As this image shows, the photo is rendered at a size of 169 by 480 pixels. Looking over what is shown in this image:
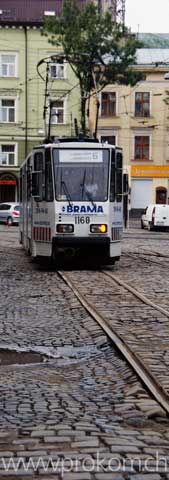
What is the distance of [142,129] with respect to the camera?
58188mm

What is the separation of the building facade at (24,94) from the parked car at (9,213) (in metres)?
6.02

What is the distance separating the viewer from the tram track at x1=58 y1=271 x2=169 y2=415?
6.23 m

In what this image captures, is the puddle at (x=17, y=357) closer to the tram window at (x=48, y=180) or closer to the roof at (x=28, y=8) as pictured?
the tram window at (x=48, y=180)

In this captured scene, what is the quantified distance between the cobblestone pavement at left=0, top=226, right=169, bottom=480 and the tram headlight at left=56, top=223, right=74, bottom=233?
6.30m

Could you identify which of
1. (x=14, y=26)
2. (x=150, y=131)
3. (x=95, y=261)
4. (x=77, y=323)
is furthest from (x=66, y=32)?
(x=77, y=323)

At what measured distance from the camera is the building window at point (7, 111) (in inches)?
2183

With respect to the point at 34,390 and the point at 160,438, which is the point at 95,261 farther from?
the point at 160,438

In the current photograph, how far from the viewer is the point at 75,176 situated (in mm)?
16312

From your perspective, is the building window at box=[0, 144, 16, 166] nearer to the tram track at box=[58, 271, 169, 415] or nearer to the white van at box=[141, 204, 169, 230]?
the white van at box=[141, 204, 169, 230]

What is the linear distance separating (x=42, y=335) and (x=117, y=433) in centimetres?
399

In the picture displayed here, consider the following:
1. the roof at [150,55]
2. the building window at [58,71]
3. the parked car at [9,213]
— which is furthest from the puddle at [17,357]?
the roof at [150,55]

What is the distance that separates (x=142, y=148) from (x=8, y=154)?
34.5 ft

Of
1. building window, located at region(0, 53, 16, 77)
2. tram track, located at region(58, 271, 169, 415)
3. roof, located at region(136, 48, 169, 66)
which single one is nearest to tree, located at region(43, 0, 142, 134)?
building window, located at region(0, 53, 16, 77)
